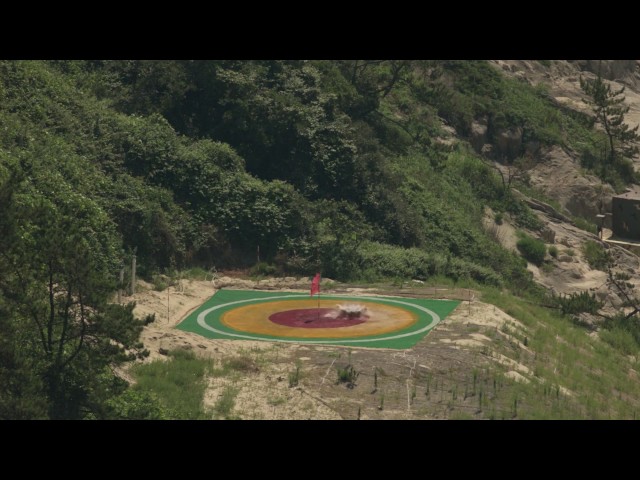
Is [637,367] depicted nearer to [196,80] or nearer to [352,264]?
[352,264]

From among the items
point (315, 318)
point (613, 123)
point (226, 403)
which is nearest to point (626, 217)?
point (613, 123)

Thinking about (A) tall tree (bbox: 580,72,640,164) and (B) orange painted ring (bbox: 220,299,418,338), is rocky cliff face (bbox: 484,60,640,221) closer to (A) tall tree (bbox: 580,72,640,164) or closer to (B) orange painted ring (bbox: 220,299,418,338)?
(A) tall tree (bbox: 580,72,640,164)

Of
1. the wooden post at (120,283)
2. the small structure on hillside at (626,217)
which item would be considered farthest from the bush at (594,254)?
the wooden post at (120,283)

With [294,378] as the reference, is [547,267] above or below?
above

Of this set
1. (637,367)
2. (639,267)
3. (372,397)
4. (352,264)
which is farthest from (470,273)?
(372,397)

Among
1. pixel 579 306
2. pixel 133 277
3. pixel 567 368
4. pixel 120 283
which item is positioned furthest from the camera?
pixel 579 306

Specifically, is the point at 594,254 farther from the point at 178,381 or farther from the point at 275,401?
the point at 178,381

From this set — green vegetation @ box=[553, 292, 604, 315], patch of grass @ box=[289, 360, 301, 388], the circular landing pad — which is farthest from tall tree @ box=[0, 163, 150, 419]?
green vegetation @ box=[553, 292, 604, 315]
